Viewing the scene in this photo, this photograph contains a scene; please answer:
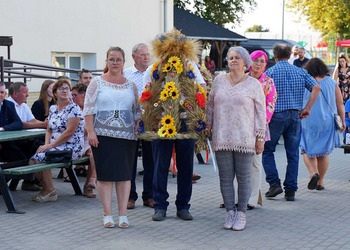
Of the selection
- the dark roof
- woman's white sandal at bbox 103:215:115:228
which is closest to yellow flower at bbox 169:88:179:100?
woman's white sandal at bbox 103:215:115:228

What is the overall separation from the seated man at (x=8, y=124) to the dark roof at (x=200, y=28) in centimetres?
1794

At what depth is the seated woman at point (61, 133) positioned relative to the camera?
8.02 metres

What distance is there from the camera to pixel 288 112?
805 centimetres

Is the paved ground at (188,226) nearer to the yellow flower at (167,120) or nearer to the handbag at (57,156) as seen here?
the handbag at (57,156)

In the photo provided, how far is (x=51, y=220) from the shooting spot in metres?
7.05

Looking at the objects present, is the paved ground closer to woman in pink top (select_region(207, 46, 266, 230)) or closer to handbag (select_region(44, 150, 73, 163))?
woman in pink top (select_region(207, 46, 266, 230))

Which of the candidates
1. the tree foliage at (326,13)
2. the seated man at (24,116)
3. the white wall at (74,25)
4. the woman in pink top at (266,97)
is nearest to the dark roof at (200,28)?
the white wall at (74,25)

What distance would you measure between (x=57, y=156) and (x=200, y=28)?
1993 centimetres

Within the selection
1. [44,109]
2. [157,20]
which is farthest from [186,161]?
[157,20]

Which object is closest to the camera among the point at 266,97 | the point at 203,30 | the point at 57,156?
the point at 266,97

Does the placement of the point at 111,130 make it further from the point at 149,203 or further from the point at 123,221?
the point at 149,203

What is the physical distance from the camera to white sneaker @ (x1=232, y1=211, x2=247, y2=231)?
660cm

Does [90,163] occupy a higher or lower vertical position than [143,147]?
lower

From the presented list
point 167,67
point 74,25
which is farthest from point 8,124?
point 74,25
